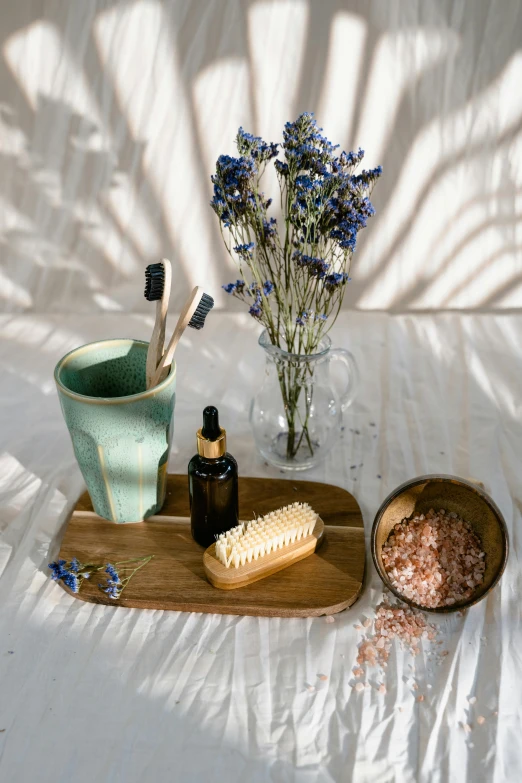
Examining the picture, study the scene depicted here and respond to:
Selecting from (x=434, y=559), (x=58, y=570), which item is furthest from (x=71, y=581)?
(x=434, y=559)

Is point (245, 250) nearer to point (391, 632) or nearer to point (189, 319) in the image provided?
point (189, 319)

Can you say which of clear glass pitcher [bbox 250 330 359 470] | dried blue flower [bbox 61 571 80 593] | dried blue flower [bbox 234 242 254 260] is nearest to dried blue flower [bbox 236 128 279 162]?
dried blue flower [bbox 234 242 254 260]

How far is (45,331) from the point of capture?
4.98 feet

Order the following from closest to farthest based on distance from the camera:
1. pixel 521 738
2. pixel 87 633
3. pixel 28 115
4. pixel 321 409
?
pixel 521 738 → pixel 87 633 → pixel 321 409 → pixel 28 115

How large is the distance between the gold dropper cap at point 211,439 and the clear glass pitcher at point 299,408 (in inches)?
6.6

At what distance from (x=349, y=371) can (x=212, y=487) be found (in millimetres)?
282

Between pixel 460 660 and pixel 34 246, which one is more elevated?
pixel 34 246

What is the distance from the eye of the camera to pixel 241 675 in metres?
0.83

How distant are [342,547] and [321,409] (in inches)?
8.7

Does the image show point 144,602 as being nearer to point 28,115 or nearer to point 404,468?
point 404,468

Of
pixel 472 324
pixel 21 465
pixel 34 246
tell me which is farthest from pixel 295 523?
pixel 34 246

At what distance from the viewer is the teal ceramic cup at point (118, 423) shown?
0.89 meters

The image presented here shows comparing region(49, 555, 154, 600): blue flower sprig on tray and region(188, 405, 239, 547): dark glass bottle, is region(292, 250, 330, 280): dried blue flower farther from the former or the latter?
region(49, 555, 154, 600): blue flower sprig on tray

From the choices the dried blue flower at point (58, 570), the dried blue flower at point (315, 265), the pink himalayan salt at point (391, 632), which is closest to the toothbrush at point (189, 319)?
the dried blue flower at point (315, 265)
